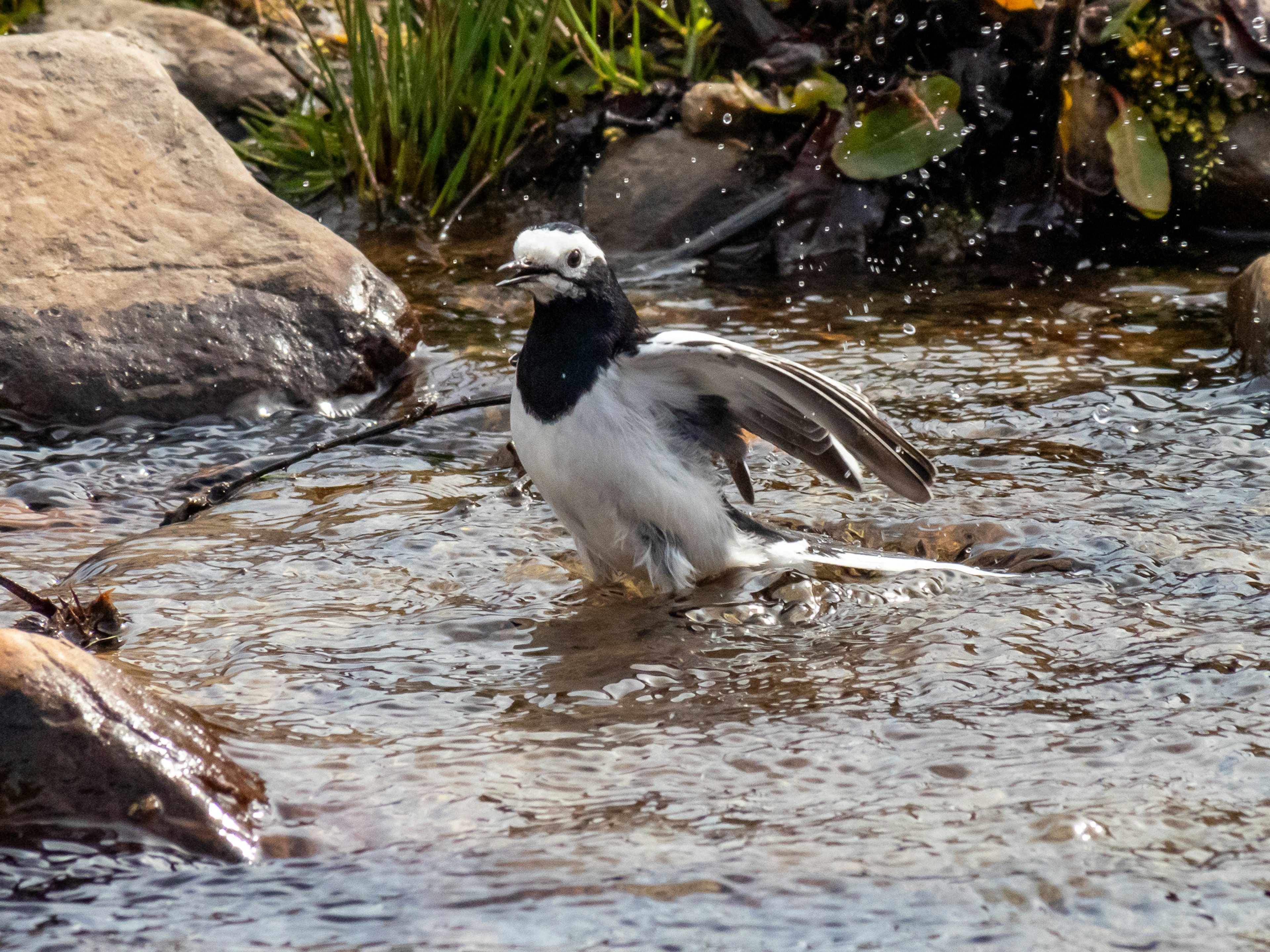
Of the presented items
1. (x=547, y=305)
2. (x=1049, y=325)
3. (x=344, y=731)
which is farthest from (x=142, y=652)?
(x=1049, y=325)

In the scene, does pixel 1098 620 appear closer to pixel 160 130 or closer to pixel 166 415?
pixel 166 415

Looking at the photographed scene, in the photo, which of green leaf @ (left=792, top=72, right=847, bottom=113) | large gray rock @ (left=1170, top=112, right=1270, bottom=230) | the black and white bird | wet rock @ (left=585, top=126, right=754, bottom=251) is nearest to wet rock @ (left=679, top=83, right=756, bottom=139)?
wet rock @ (left=585, top=126, right=754, bottom=251)

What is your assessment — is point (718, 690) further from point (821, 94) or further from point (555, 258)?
point (821, 94)

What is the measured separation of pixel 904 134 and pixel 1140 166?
1.20 meters

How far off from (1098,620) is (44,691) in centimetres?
248

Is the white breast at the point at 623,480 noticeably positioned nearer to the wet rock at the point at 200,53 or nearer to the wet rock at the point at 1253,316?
the wet rock at the point at 1253,316

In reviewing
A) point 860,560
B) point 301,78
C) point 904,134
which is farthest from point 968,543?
point 301,78

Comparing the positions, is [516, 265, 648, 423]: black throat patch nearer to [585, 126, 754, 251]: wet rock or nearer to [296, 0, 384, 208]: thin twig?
[585, 126, 754, 251]: wet rock

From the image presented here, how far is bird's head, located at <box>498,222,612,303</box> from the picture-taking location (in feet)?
12.7

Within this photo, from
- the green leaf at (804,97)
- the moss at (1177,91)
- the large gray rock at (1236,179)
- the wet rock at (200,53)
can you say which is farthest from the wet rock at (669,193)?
the wet rock at (200,53)

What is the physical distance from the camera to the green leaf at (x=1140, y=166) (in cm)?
702

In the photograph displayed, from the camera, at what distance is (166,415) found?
5.41m

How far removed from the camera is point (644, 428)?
3.92 meters

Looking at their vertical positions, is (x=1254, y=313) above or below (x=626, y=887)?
above
